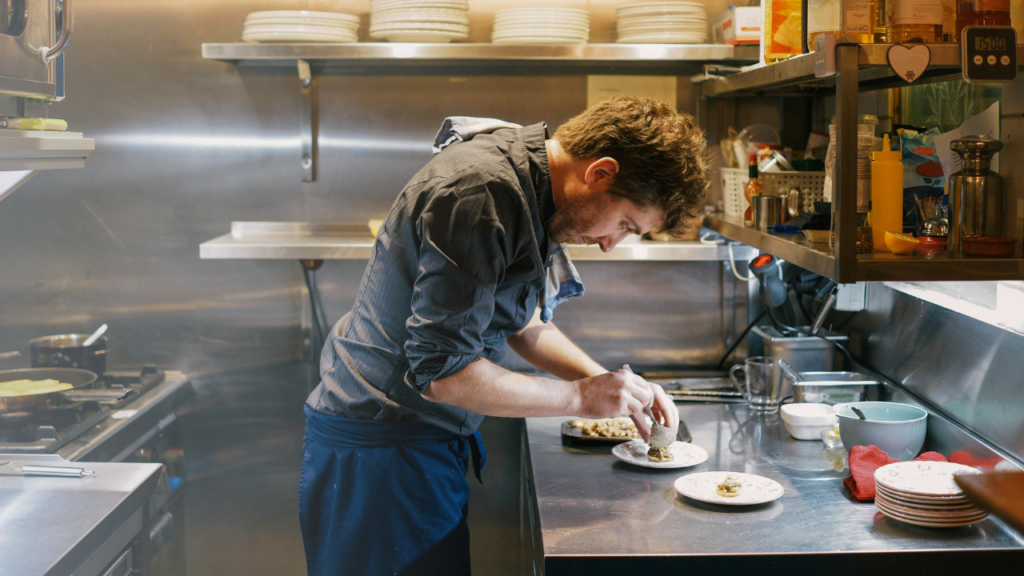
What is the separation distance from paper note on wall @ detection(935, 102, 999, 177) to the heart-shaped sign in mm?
354

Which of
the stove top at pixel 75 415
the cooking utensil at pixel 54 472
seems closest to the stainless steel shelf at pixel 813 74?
the cooking utensil at pixel 54 472

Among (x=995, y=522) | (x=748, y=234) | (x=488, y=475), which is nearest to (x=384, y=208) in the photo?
(x=488, y=475)

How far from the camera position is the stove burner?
6.31 feet

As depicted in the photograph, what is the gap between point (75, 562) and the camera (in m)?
1.42

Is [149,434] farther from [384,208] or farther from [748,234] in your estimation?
[748,234]

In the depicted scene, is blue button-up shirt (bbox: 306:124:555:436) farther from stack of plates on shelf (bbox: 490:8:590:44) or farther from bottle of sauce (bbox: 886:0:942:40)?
stack of plates on shelf (bbox: 490:8:590:44)

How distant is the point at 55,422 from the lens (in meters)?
2.02

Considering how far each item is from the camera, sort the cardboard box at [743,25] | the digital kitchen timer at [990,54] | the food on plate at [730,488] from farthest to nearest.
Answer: the cardboard box at [743,25] < the food on plate at [730,488] < the digital kitchen timer at [990,54]

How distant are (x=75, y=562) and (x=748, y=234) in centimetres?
147

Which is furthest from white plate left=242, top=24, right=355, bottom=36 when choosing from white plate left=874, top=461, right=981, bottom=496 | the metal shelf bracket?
white plate left=874, top=461, right=981, bottom=496

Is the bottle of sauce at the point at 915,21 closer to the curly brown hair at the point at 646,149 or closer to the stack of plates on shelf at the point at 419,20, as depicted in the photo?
the curly brown hair at the point at 646,149

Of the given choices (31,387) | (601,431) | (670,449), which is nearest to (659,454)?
(670,449)

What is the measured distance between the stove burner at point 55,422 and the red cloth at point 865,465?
67.0 inches

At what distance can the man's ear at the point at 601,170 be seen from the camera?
1420 mm
